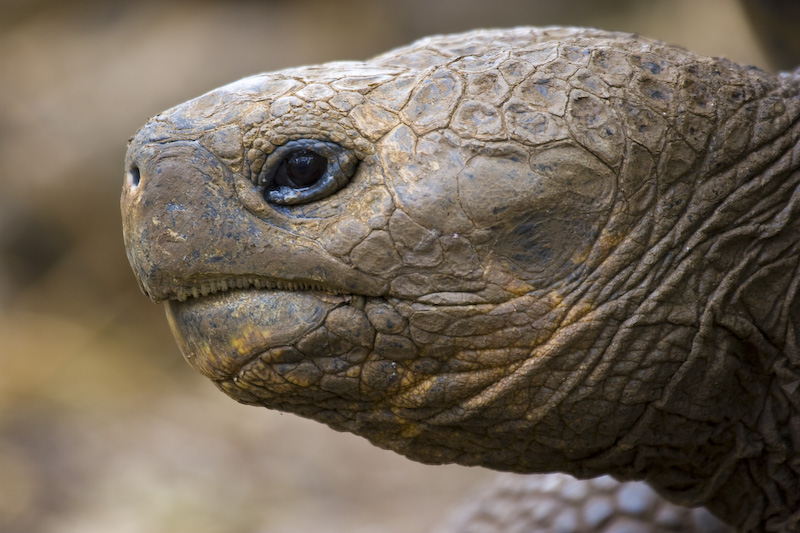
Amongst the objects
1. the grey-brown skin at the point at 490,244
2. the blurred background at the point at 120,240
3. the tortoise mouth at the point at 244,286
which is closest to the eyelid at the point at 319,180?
the grey-brown skin at the point at 490,244

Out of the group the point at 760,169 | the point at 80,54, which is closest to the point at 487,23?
the point at 80,54

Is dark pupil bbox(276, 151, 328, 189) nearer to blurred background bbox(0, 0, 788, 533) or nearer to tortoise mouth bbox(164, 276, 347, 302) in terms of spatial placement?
tortoise mouth bbox(164, 276, 347, 302)

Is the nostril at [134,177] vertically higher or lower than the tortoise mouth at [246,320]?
higher

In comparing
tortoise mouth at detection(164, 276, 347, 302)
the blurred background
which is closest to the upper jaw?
tortoise mouth at detection(164, 276, 347, 302)

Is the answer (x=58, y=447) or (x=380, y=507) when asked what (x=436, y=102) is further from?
(x=58, y=447)

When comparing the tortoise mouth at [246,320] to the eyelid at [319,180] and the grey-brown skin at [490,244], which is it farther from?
the eyelid at [319,180]

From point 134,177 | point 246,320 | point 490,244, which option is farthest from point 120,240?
point 490,244

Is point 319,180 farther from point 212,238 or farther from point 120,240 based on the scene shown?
point 120,240
